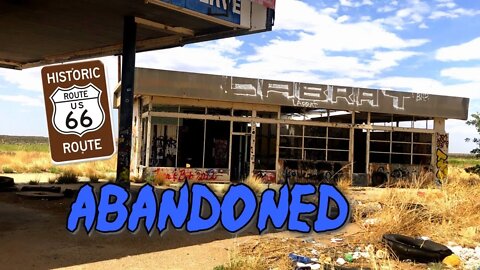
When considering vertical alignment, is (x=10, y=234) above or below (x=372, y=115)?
below

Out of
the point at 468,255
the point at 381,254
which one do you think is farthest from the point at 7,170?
the point at 468,255

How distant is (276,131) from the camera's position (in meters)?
23.3

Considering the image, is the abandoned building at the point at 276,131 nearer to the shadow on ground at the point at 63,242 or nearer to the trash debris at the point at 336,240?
the shadow on ground at the point at 63,242

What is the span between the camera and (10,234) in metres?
9.20

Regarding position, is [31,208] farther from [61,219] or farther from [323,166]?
[323,166]

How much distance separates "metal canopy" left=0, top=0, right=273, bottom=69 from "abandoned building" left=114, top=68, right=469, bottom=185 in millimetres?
3936

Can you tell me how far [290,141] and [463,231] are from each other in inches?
541

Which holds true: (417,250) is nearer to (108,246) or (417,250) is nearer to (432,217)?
(432,217)

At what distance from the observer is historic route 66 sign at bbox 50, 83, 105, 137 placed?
7.70 meters

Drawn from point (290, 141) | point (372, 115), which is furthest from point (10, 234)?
point (372, 115)

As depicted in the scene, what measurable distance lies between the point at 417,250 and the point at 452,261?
574mm

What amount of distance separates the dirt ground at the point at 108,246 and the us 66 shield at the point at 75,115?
1.58 m

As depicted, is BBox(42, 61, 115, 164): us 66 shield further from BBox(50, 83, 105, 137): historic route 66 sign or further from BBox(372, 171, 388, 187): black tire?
BBox(372, 171, 388, 187): black tire

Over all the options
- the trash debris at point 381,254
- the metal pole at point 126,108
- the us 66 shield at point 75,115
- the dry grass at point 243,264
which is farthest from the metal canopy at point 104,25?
the trash debris at point 381,254
